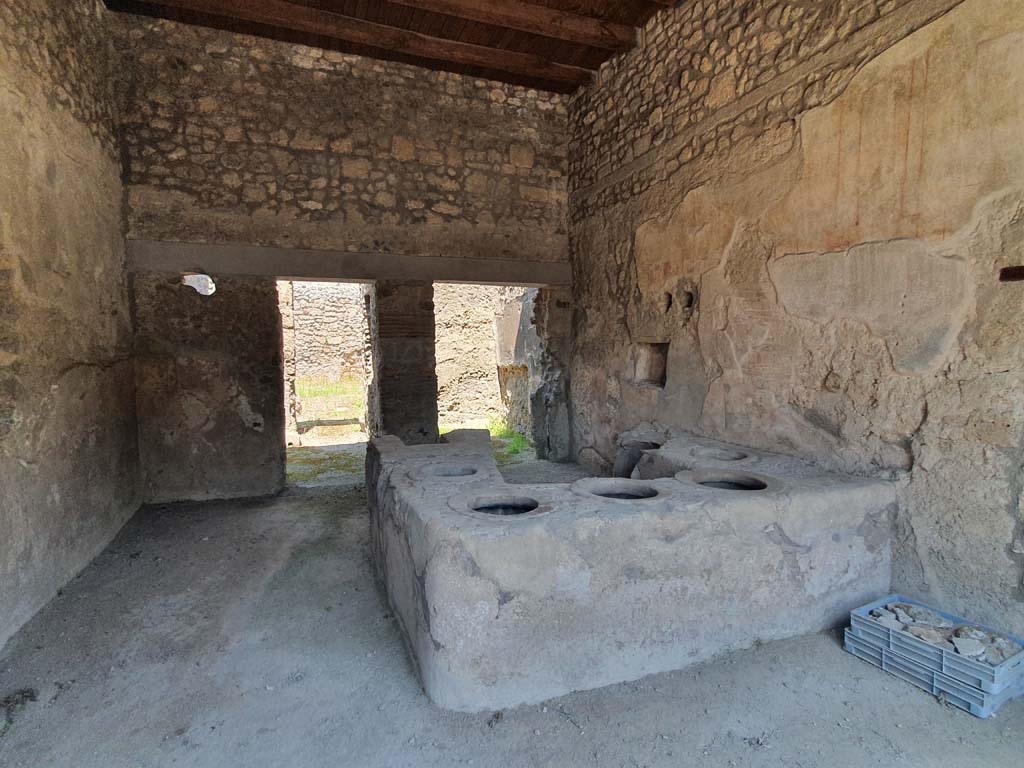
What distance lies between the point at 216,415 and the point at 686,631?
4.26 metres

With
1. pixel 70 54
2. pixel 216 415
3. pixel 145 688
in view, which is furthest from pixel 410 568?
pixel 70 54

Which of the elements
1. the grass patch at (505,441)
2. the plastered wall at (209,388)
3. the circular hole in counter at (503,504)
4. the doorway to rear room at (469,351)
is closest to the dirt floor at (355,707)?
the circular hole in counter at (503,504)

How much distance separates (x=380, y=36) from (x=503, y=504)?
4238 mm

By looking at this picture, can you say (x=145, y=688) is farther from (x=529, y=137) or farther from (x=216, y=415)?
(x=529, y=137)

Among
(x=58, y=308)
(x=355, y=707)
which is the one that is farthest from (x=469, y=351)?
(x=355, y=707)

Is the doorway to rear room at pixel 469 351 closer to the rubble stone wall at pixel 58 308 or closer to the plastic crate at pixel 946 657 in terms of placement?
the rubble stone wall at pixel 58 308

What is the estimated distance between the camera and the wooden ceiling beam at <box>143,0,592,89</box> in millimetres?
4344

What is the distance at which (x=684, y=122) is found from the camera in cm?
416

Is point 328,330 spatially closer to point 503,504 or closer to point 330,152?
point 330,152

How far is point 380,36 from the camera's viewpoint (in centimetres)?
474

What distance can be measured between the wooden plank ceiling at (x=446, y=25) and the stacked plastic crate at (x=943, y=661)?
436 cm

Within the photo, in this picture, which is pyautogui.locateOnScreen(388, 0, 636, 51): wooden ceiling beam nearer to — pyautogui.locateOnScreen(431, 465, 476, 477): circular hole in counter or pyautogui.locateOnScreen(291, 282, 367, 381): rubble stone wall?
pyautogui.locateOnScreen(431, 465, 476, 477): circular hole in counter

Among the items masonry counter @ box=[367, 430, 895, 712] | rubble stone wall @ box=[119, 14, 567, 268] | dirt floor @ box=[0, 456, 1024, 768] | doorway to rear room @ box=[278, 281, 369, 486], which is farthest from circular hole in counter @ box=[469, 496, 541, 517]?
doorway to rear room @ box=[278, 281, 369, 486]

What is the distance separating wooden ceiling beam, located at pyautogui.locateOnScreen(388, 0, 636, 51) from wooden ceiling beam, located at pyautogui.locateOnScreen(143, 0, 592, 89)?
44 centimetres
